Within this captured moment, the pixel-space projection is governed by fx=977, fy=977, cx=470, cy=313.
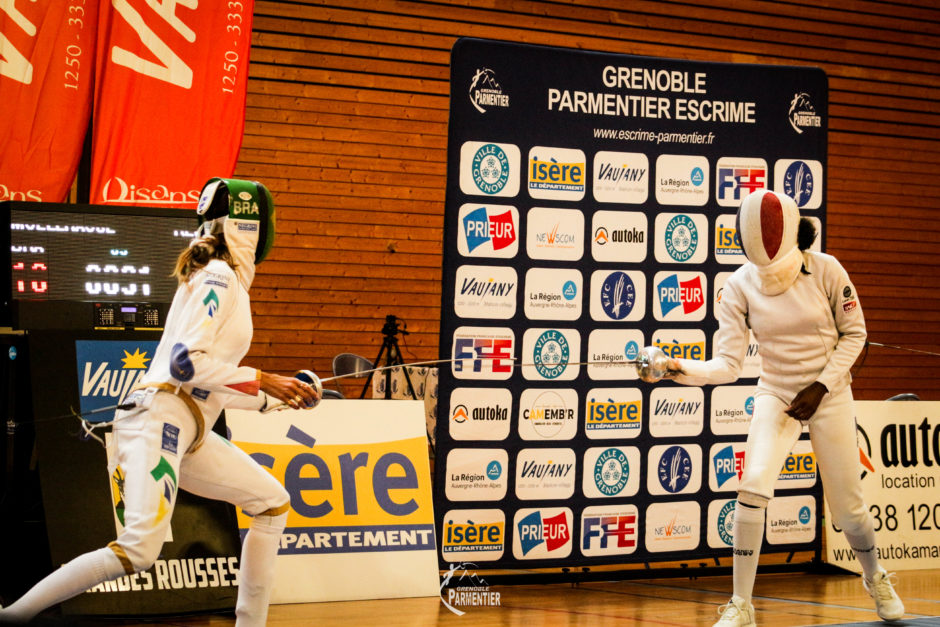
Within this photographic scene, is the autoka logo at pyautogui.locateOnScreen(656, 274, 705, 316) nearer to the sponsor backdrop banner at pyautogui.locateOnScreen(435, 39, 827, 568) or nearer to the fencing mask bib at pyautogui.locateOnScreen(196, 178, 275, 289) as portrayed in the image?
the sponsor backdrop banner at pyautogui.locateOnScreen(435, 39, 827, 568)

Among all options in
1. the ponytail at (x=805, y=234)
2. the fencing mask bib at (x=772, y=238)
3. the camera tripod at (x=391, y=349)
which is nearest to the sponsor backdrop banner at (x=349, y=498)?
the fencing mask bib at (x=772, y=238)

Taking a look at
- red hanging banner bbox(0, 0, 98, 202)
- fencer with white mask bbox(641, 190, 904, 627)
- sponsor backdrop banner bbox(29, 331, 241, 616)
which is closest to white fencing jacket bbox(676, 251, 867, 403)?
fencer with white mask bbox(641, 190, 904, 627)

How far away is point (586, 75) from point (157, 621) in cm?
324

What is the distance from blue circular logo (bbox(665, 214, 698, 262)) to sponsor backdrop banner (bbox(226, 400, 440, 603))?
162 centimetres

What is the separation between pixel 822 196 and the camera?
211 inches

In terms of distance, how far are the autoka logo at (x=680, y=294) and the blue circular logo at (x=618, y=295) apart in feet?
0.53

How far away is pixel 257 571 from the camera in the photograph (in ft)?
10.4

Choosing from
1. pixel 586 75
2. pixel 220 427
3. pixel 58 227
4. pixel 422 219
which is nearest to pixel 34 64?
pixel 58 227

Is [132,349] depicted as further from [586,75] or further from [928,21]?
[928,21]

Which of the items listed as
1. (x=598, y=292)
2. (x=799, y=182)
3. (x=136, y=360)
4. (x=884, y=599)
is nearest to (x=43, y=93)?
(x=136, y=360)

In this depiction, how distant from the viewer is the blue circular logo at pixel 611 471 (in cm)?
494

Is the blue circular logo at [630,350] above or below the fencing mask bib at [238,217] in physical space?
below

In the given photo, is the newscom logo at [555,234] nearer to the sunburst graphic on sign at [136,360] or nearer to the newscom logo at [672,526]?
the newscom logo at [672,526]

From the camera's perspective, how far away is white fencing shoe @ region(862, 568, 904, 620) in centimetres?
380
